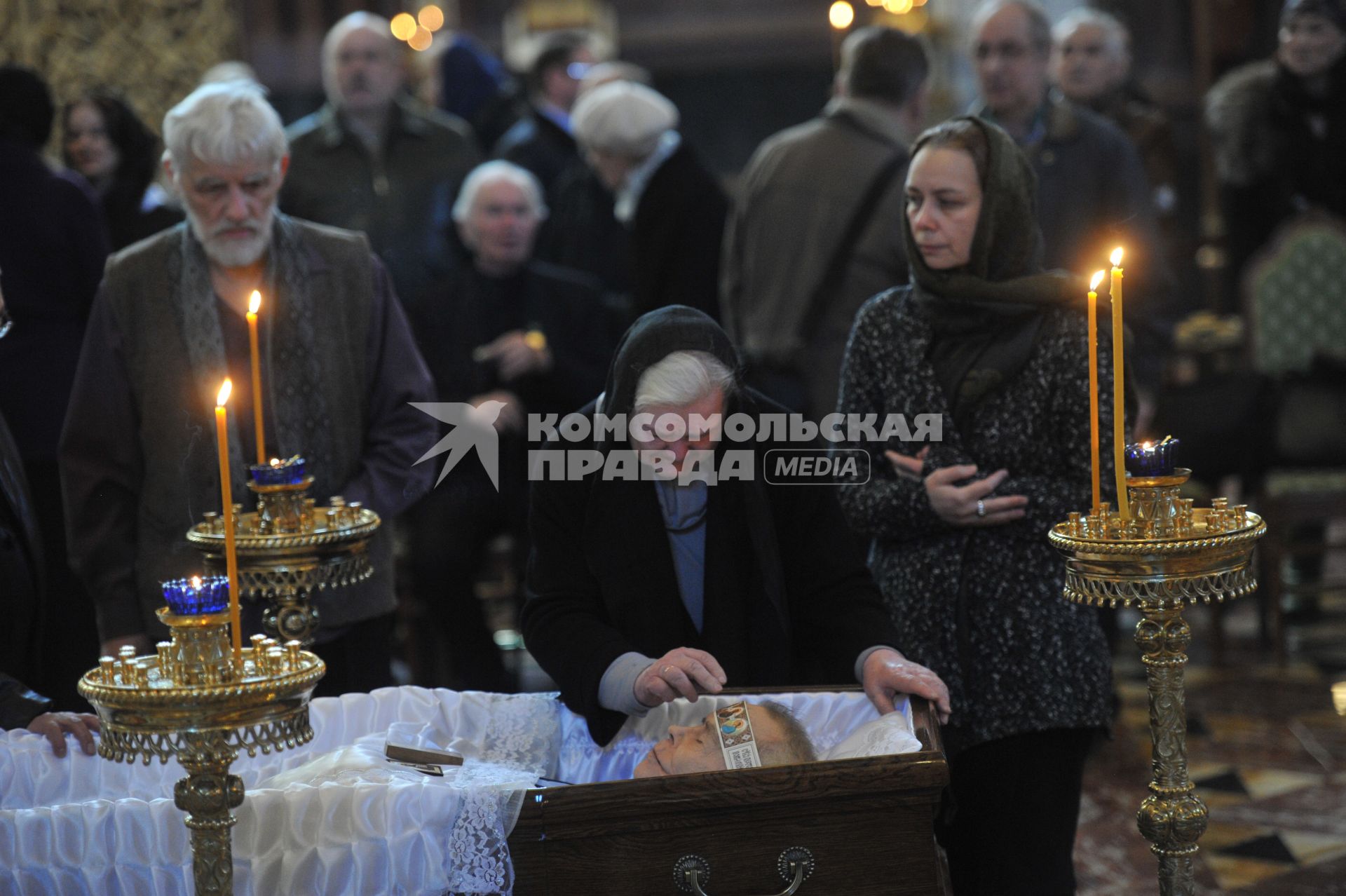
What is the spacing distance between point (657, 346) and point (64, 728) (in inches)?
44.3

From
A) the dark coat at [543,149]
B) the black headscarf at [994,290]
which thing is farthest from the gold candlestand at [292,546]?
the dark coat at [543,149]

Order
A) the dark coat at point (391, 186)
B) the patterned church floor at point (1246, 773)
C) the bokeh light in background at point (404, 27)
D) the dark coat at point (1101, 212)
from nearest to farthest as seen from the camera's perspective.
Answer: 1. the patterned church floor at point (1246, 773)
2. the dark coat at point (1101, 212)
3. the dark coat at point (391, 186)
4. the bokeh light in background at point (404, 27)

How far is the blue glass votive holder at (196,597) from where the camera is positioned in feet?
6.31

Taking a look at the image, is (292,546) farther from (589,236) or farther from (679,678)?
(589,236)

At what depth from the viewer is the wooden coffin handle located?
2215 millimetres

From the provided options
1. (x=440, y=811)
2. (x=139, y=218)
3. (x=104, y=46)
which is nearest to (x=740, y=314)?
(x=139, y=218)

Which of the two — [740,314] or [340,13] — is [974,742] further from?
[340,13]

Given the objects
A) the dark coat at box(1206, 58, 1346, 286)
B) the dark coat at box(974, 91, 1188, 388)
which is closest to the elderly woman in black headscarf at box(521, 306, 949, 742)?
the dark coat at box(974, 91, 1188, 388)

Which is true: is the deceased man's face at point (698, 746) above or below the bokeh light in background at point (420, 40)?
below

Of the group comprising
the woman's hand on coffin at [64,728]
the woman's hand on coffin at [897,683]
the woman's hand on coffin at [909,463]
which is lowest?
the woman's hand on coffin at [64,728]

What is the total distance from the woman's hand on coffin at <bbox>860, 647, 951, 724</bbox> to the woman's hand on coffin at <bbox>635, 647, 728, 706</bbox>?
27cm

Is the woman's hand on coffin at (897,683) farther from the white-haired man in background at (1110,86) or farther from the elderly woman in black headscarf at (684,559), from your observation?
the white-haired man in background at (1110,86)

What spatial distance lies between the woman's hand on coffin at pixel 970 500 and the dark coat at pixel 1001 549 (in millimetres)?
35

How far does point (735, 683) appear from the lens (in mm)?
2865
